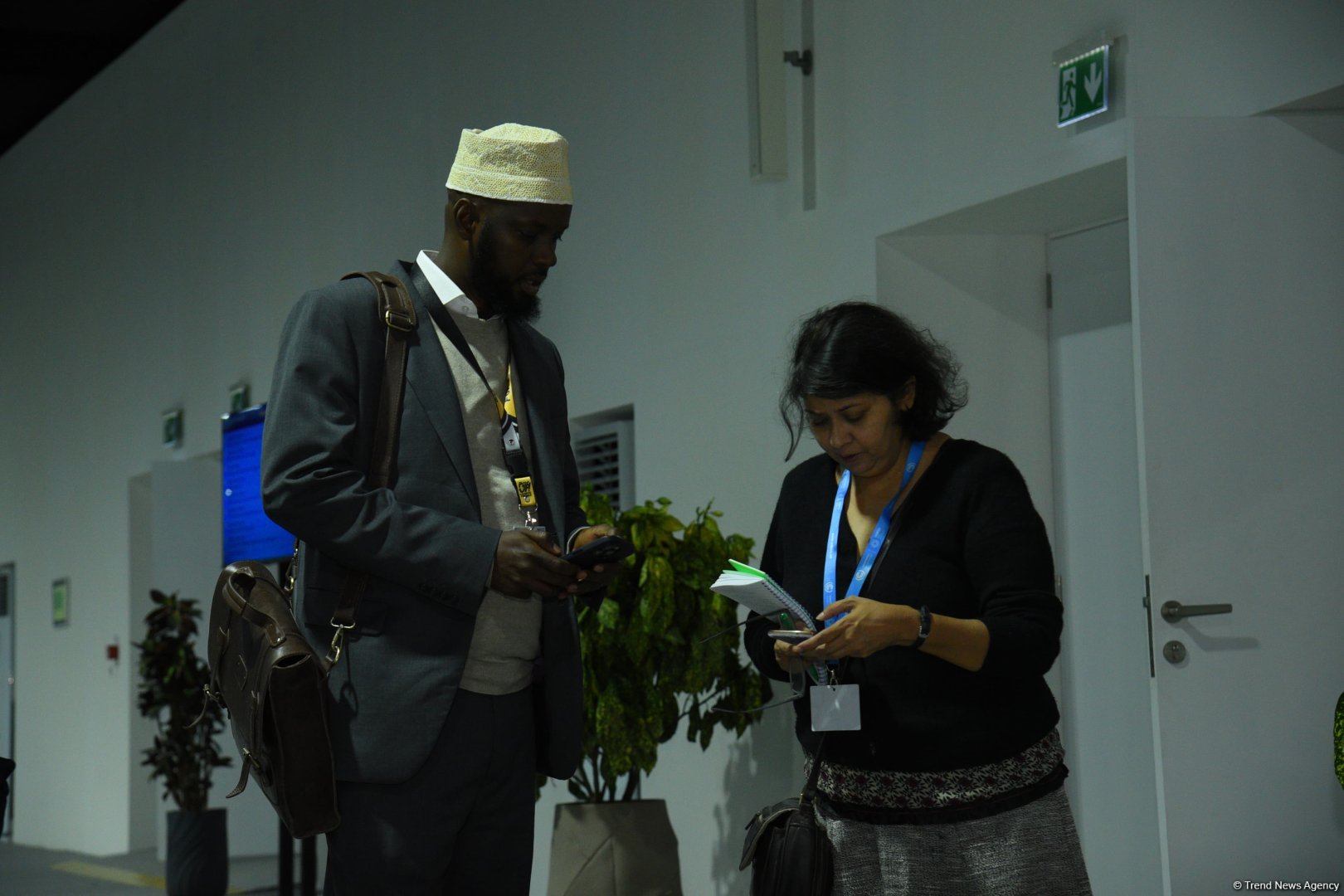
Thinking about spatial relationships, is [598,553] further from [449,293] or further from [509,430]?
[449,293]

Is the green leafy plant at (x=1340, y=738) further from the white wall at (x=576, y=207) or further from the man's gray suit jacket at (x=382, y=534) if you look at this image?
the man's gray suit jacket at (x=382, y=534)

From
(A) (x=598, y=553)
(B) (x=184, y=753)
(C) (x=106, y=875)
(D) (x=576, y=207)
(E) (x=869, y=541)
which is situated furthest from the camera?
(C) (x=106, y=875)

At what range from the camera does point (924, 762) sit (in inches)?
81.5

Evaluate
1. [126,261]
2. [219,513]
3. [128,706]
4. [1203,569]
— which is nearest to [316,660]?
[1203,569]

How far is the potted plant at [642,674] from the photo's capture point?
3.77m

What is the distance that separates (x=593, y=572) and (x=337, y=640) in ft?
1.06

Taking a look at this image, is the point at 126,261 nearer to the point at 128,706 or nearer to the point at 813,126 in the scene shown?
the point at 128,706

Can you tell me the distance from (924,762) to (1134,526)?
6.29 ft

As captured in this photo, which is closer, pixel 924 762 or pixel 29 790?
pixel 924 762

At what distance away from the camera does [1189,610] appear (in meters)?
3.06

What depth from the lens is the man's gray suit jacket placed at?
1.76 m

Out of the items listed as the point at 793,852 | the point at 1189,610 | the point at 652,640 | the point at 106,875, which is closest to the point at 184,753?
the point at 106,875

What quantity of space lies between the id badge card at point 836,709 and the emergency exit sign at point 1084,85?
1848 millimetres

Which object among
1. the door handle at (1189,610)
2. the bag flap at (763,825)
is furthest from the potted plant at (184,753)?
the bag flap at (763,825)
